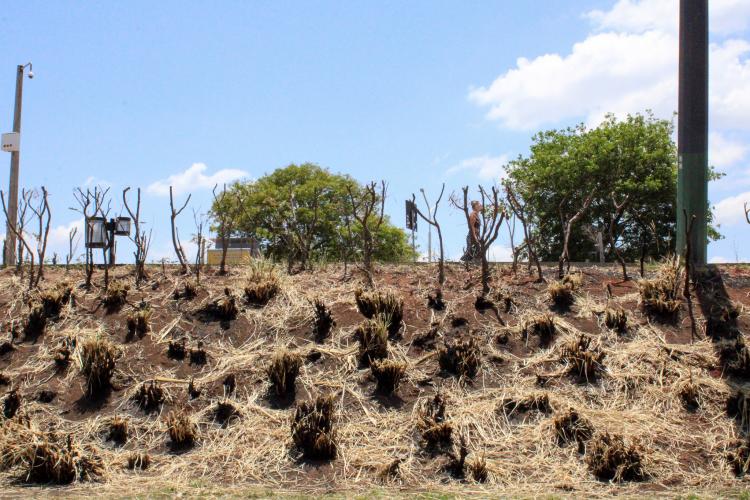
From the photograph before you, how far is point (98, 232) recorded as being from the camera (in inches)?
473

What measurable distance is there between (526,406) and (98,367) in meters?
4.76

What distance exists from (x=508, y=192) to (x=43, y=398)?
21.6ft

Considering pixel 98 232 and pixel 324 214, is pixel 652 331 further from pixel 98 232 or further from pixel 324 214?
pixel 324 214

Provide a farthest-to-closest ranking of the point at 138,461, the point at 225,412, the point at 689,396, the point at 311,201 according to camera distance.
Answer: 1. the point at 311,201
2. the point at 225,412
3. the point at 689,396
4. the point at 138,461

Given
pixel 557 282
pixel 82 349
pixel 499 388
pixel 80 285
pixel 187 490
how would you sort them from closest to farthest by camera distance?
pixel 187 490, pixel 499 388, pixel 82 349, pixel 557 282, pixel 80 285

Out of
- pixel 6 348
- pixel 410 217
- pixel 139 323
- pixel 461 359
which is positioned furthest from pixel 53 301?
pixel 461 359

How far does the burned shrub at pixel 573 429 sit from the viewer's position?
24.5ft

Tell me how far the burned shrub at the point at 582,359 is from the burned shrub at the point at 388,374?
190 centimetres

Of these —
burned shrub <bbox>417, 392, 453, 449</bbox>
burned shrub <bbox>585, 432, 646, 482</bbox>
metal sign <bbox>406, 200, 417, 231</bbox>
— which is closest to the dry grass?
burned shrub <bbox>417, 392, 453, 449</bbox>

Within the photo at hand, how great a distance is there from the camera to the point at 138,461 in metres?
7.42

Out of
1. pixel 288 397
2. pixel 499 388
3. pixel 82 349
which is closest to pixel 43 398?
pixel 82 349

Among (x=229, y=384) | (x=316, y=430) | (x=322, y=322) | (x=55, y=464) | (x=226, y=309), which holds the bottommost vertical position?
(x=55, y=464)

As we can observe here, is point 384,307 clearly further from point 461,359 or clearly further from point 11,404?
point 11,404

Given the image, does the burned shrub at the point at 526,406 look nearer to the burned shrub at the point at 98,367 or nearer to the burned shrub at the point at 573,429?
the burned shrub at the point at 573,429
